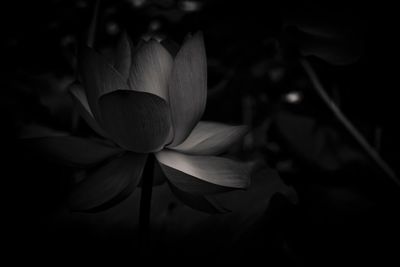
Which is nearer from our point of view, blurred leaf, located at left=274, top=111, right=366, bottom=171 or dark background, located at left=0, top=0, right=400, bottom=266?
dark background, located at left=0, top=0, right=400, bottom=266

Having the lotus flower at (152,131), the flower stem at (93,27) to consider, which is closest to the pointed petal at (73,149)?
the lotus flower at (152,131)

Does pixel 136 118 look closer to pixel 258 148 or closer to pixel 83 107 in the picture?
pixel 83 107

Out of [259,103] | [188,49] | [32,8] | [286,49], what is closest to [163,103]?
[188,49]

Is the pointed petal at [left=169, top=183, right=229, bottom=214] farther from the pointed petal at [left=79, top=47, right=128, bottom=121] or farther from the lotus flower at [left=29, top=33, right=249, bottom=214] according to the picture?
the pointed petal at [left=79, top=47, right=128, bottom=121]

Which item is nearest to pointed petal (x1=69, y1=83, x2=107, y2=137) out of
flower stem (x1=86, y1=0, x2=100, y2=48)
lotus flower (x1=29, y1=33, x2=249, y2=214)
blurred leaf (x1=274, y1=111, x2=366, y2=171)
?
lotus flower (x1=29, y1=33, x2=249, y2=214)

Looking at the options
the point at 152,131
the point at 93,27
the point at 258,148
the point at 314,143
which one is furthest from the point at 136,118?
the point at 258,148

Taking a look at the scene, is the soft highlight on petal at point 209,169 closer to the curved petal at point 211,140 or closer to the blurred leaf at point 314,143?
the curved petal at point 211,140
